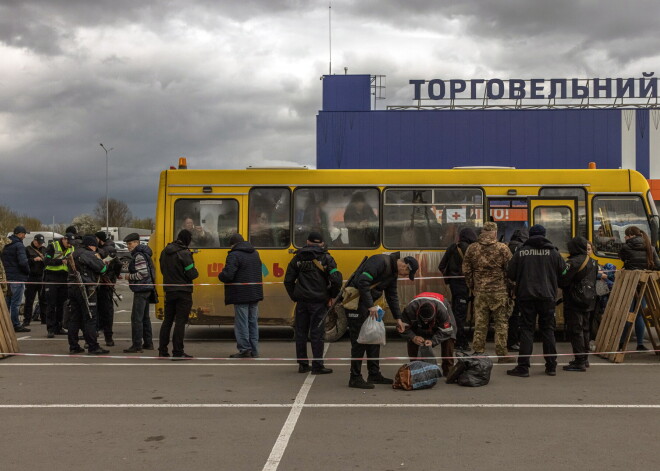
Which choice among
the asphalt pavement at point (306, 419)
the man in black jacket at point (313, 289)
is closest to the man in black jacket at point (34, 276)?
the asphalt pavement at point (306, 419)

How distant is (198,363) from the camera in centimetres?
990

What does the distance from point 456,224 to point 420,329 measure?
14.2 feet

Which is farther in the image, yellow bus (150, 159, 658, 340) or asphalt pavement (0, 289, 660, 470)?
yellow bus (150, 159, 658, 340)

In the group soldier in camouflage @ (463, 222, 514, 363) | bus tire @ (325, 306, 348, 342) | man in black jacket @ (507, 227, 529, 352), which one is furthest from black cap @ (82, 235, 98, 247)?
man in black jacket @ (507, 227, 529, 352)

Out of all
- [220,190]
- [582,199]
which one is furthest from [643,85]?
[220,190]

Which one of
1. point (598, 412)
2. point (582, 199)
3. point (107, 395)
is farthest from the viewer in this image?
point (582, 199)

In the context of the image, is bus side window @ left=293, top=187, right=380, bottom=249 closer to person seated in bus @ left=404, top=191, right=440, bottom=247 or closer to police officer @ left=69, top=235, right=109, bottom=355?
person seated in bus @ left=404, top=191, right=440, bottom=247

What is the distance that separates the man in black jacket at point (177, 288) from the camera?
10.1 m

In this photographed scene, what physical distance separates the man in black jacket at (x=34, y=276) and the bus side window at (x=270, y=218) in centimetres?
499

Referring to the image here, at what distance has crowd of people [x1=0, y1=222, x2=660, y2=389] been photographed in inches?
323

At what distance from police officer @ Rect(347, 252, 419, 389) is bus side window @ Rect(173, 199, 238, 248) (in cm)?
456

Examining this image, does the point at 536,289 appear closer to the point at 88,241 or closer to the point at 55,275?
the point at 88,241

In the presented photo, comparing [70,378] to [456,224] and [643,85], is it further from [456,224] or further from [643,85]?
[643,85]

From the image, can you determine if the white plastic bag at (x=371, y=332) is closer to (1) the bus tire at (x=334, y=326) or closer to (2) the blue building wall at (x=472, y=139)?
(1) the bus tire at (x=334, y=326)
